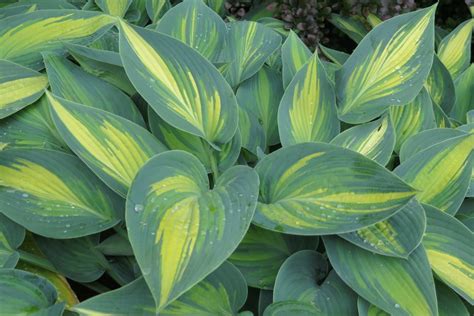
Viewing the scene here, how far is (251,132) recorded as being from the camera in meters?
1.25

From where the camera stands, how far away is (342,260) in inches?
40.0

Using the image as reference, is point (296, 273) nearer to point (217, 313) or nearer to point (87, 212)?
point (217, 313)

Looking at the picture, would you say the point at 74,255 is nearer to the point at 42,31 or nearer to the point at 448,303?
the point at 42,31

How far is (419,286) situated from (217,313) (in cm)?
32

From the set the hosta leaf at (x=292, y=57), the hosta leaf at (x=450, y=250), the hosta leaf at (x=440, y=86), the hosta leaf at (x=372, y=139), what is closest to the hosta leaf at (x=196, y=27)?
the hosta leaf at (x=292, y=57)

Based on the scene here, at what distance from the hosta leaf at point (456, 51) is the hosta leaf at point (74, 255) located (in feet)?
3.48

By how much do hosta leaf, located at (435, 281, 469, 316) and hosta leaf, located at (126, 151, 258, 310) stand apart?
389 mm

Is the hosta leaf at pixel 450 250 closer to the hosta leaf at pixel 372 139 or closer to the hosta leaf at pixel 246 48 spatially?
the hosta leaf at pixel 372 139

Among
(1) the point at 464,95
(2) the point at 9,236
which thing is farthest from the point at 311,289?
(1) the point at 464,95

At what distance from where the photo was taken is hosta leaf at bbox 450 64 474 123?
1.50m

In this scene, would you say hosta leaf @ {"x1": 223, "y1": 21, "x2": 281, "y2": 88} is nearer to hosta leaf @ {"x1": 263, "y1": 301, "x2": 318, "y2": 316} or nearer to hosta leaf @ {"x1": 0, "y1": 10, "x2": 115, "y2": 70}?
hosta leaf @ {"x1": 0, "y1": 10, "x2": 115, "y2": 70}

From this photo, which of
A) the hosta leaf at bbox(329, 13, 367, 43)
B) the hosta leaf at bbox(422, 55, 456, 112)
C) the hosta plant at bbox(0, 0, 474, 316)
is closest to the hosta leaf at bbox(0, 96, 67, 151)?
the hosta plant at bbox(0, 0, 474, 316)

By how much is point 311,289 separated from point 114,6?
0.90 meters

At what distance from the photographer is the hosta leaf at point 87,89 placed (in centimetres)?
116
